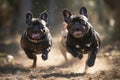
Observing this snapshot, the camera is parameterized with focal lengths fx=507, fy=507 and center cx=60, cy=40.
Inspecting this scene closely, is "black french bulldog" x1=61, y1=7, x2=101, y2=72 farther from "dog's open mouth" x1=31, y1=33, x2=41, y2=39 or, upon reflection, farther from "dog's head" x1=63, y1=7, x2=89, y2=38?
"dog's open mouth" x1=31, y1=33, x2=41, y2=39

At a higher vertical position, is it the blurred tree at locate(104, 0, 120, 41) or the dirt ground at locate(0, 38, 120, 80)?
the blurred tree at locate(104, 0, 120, 41)

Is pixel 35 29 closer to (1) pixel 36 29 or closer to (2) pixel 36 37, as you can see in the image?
(1) pixel 36 29

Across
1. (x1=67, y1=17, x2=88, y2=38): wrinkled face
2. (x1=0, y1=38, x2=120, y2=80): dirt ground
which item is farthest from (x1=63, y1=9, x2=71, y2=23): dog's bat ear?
(x1=0, y1=38, x2=120, y2=80): dirt ground

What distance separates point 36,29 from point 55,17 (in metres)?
7.45

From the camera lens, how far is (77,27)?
1121 centimetres

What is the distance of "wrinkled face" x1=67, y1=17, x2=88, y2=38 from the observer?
36.9 ft

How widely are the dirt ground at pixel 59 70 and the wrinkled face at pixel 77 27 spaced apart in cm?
92

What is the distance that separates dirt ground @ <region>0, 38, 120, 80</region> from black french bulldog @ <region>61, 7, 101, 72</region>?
0.46 m

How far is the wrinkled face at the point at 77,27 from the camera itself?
1124 cm

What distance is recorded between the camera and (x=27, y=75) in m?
11.2

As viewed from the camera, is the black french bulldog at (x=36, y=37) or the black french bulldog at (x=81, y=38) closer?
the black french bulldog at (x=81, y=38)

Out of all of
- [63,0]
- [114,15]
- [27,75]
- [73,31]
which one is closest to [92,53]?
[73,31]

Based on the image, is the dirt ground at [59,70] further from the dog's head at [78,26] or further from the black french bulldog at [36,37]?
the dog's head at [78,26]

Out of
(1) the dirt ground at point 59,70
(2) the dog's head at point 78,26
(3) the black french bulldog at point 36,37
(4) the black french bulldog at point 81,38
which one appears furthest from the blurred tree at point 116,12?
(2) the dog's head at point 78,26
